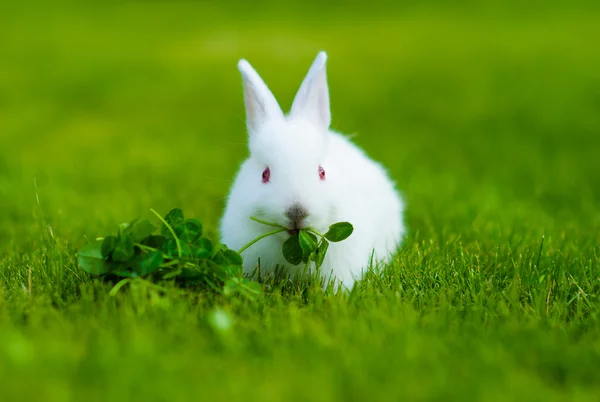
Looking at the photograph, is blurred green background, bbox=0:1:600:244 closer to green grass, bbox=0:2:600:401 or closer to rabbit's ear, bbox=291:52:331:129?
green grass, bbox=0:2:600:401

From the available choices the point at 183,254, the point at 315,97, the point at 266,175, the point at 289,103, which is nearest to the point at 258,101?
the point at 315,97

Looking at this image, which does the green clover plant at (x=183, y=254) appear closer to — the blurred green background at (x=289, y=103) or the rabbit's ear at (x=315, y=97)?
the rabbit's ear at (x=315, y=97)

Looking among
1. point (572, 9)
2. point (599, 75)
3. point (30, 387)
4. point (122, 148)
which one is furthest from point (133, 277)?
point (572, 9)

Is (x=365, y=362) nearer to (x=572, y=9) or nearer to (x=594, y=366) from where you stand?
(x=594, y=366)

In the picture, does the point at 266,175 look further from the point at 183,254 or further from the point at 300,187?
the point at 183,254

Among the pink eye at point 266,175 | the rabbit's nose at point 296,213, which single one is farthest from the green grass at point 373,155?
the pink eye at point 266,175

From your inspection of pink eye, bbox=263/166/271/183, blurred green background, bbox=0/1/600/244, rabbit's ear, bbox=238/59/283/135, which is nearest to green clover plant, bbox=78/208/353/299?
pink eye, bbox=263/166/271/183
